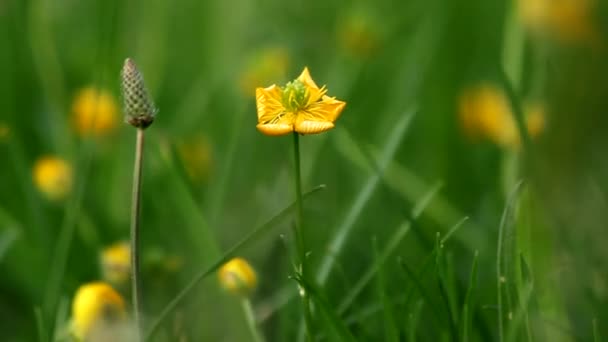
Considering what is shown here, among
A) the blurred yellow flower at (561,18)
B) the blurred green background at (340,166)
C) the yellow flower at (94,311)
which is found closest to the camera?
the yellow flower at (94,311)

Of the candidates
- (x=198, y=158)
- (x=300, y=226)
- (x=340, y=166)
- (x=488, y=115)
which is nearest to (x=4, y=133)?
(x=300, y=226)

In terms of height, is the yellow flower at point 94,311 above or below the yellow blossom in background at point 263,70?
below

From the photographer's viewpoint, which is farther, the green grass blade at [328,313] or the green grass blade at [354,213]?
the green grass blade at [354,213]

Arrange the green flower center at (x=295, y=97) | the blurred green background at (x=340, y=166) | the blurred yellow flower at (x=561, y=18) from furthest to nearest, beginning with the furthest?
the blurred yellow flower at (x=561, y=18) < the blurred green background at (x=340, y=166) < the green flower center at (x=295, y=97)

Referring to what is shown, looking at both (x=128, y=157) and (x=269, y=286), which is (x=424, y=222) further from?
(x=128, y=157)

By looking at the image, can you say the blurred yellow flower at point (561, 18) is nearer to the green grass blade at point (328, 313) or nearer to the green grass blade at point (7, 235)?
the green grass blade at point (328, 313)

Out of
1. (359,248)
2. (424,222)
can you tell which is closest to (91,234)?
(359,248)

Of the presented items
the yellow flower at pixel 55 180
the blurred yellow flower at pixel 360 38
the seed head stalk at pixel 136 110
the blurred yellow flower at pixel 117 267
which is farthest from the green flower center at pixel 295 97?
the blurred yellow flower at pixel 360 38

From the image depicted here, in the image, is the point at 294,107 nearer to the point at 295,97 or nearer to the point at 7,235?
the point at 295,97
